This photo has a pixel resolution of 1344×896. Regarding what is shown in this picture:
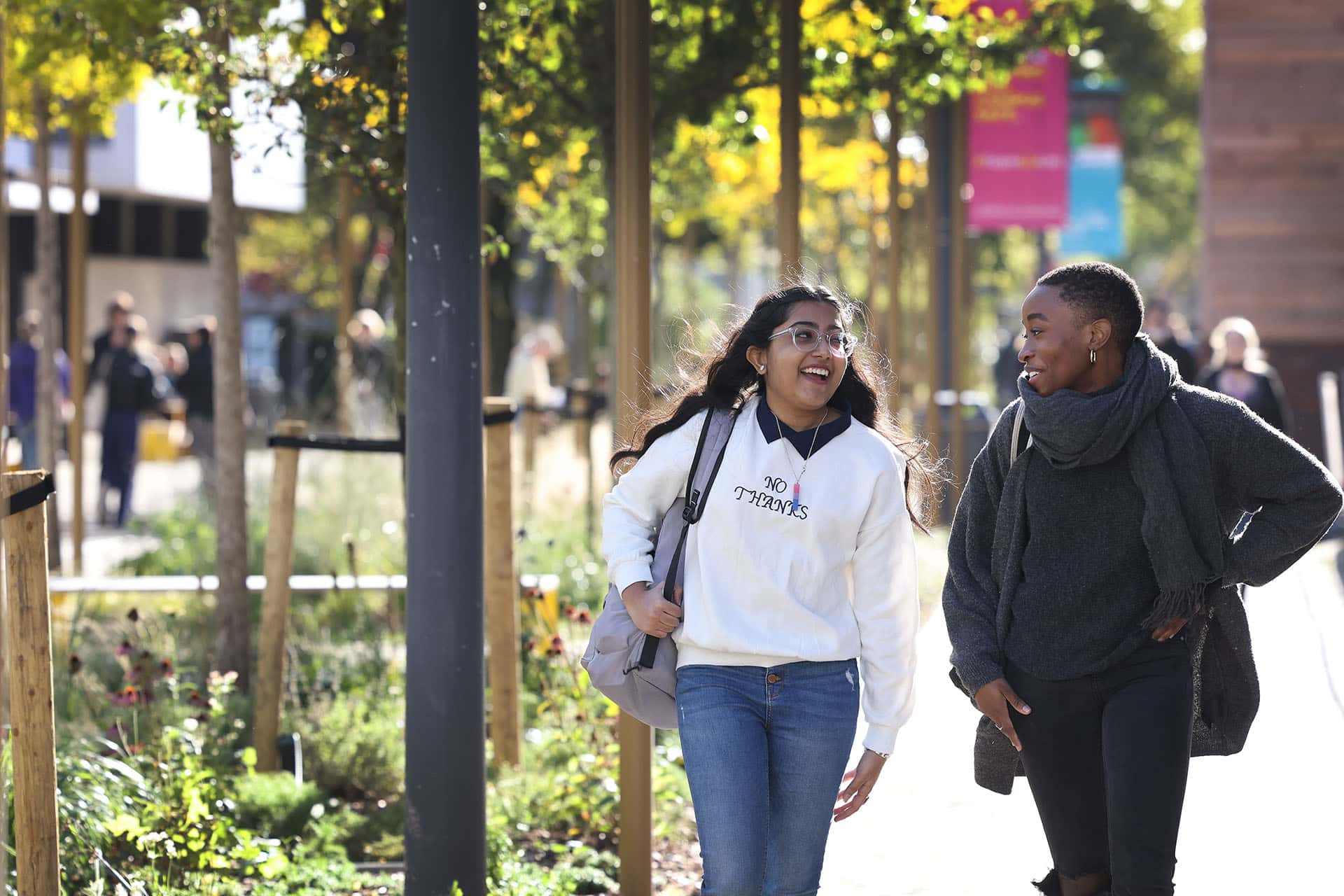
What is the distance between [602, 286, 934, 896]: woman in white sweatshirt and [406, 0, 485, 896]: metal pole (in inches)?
18.1

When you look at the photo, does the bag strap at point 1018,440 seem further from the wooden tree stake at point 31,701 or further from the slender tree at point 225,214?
the slender tree at point 225,214

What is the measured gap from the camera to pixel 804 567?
136 inches

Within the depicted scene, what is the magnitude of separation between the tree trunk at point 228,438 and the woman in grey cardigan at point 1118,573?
3.79m

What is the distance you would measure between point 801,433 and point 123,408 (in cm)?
1378

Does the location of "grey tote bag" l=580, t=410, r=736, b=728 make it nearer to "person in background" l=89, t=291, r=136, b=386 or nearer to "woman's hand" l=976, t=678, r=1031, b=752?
"woman's hand" l=976, t=678, r=1031, b=752

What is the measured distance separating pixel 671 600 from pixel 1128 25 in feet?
95.7

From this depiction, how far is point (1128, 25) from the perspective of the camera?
1199 inches

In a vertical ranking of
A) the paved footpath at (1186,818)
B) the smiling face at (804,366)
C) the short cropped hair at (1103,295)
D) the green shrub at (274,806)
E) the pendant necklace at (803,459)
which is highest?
the short cropped hair at (1103,295)

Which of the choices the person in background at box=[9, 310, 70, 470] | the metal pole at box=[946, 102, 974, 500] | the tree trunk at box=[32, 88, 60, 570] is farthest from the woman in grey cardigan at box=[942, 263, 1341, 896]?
the person in background at box=[9, 310, 70, 470]

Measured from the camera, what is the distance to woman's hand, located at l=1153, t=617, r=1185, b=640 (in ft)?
11.3

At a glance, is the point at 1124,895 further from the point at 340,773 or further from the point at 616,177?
the point at 340,773

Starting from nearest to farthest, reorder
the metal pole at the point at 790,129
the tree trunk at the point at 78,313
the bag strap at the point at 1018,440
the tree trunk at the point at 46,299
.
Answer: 1. the bag strap at the point at 1018,440
2. the metal pole at the point at 790,129
3. the tree trunk at the point at 46,299
4. the tree trunk at the point at 78,313

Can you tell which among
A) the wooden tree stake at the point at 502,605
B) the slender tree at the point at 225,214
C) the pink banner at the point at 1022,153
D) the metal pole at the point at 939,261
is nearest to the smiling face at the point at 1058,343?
the wooden tree stake at the point at 502,605

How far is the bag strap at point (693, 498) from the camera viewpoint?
3506 mm
